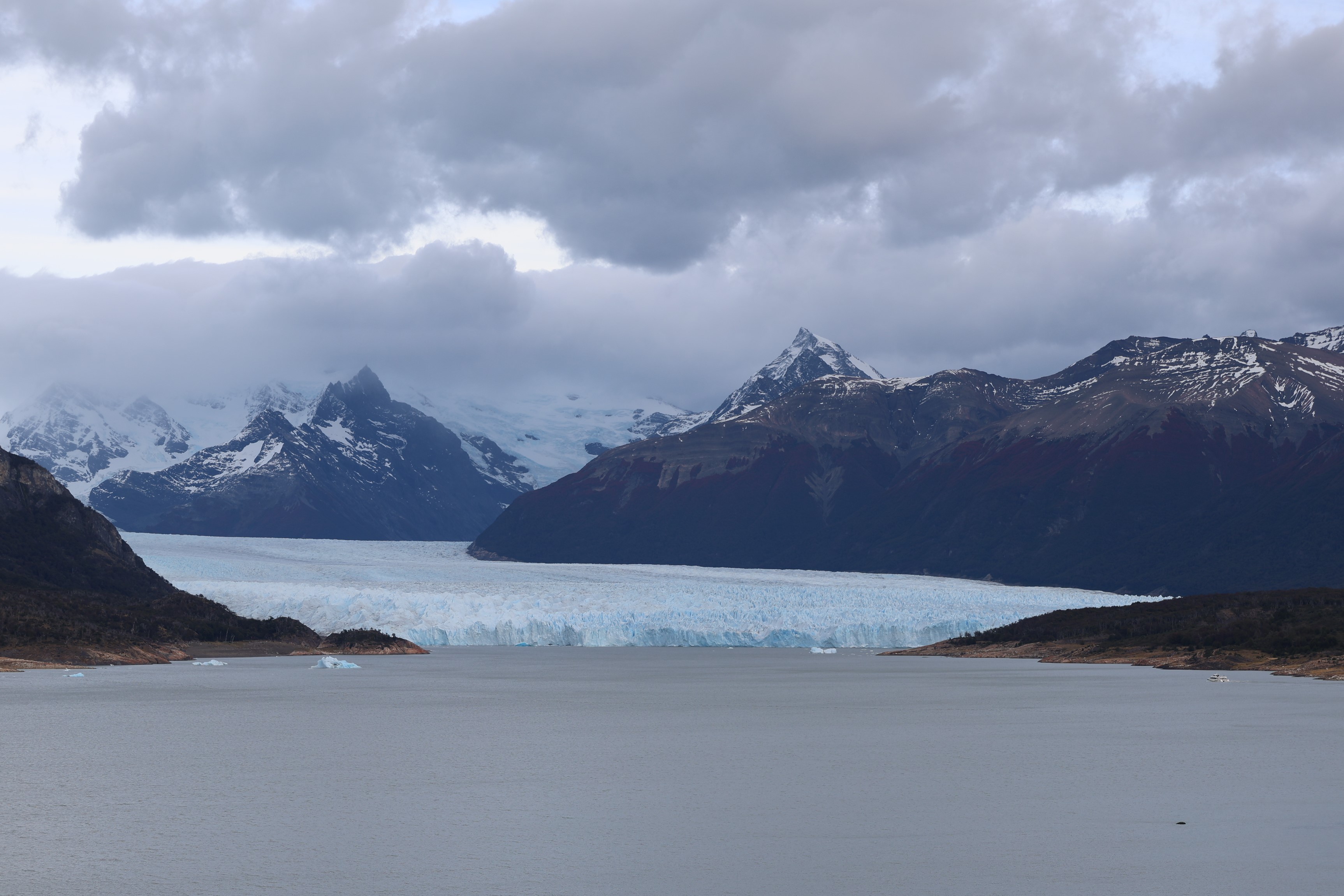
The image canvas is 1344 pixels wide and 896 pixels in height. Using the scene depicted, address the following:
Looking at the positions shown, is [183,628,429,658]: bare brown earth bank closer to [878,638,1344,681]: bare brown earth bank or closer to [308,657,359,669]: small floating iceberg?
[308,657,359,669]: small floating iceberg

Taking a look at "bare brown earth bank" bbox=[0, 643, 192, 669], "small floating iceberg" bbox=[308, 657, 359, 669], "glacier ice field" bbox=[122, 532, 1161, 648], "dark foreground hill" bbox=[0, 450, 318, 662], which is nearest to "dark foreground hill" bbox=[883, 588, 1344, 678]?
"glacier ice field" bbox=[122, 532, 1161, 648]

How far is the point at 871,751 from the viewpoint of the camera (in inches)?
1188

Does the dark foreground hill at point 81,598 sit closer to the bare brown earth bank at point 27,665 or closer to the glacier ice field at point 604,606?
the bare brown earth bank at point 27,665

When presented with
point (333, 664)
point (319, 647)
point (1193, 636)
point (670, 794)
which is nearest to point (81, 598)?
point (319, 647)

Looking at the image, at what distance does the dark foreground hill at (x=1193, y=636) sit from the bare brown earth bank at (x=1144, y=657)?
0.24ft

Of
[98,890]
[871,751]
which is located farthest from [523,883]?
[871,751]

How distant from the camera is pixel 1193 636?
7325cm

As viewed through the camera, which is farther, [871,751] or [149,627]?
[149,627]

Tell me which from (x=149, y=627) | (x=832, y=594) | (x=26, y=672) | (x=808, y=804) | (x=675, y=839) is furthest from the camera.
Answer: (x=832, y=594)

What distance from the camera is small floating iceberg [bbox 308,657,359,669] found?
2596 inches

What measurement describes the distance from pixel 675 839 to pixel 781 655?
66.1 meters

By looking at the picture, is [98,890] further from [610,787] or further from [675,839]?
[610,787]

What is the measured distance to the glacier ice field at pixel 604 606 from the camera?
87.9 meters

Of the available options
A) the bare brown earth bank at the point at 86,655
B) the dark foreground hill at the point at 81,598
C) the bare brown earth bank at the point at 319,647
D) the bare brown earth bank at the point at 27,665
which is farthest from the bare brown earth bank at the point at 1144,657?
the bare brown earth bank at the point at 27,665
